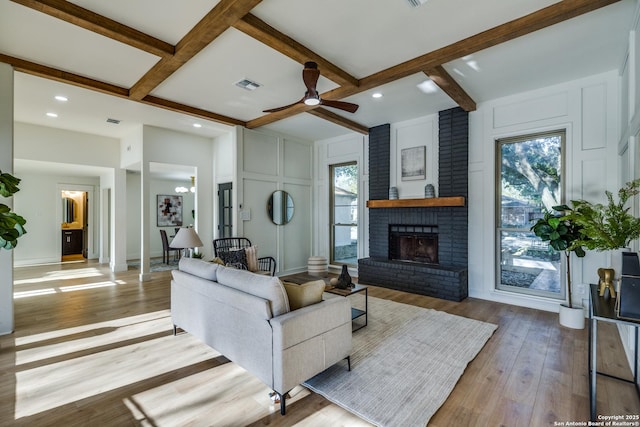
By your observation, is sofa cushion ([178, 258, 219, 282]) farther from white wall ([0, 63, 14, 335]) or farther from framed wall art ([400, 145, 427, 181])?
framed wall art ([400, 145, 427, 181])

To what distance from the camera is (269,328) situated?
2.03 metres

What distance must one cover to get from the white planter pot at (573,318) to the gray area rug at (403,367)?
0.85m

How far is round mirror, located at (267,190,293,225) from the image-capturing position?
6.32 m

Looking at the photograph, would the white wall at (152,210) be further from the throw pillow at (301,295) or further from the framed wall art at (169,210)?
the throw pillow at (301,295)

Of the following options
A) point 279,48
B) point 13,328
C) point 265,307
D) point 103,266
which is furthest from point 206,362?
point 103,266

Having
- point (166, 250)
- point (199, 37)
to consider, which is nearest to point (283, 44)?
point (199, 37)

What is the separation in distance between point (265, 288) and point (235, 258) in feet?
8.28

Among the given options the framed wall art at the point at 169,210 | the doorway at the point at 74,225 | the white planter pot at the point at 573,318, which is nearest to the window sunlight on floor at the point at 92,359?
the white planter pot at the point at 573,318

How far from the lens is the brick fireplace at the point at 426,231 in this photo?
4707 millimetres

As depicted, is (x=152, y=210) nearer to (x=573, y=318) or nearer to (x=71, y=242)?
(x=71, y=242)

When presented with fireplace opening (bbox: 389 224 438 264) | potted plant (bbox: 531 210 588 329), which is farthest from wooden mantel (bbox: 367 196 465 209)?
potted plant (bbox: 531 210 588 329)

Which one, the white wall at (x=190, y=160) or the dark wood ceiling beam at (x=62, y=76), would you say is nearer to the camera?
the dark wood ceiling beam at (x=62, y=76)

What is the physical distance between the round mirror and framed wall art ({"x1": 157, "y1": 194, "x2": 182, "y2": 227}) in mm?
4649

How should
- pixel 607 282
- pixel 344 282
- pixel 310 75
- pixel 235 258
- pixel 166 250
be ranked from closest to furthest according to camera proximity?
1. pixel 607 282
2. pixel 310 75
3. pixel 344 282
4. pixel 235 258
5. pixel 166 250
